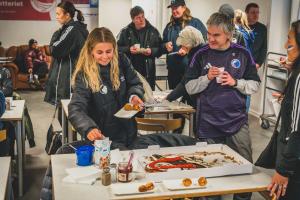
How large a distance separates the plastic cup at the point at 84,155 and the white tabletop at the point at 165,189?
3.5 inches

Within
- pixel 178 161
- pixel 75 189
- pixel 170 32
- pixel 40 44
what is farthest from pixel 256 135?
pixel 40 44

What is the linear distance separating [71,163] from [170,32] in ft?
11.3

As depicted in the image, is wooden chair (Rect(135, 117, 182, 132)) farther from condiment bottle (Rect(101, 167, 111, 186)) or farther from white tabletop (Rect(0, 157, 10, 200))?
condiment bottle (Rect(101, 167, 111, 186))

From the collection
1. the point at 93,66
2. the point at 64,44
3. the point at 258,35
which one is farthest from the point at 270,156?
the point at 258,35

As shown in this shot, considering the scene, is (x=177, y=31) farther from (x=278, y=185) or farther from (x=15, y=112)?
(x=278, y=185)

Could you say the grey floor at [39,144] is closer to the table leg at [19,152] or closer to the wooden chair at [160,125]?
the table leg at [19,152]

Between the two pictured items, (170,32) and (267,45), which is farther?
(267,45)

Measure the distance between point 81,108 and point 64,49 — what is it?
2.24m

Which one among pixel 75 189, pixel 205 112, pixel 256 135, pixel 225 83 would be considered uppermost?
pixel 225 83

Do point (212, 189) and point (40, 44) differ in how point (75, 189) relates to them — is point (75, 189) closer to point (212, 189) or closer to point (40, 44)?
point (212, 189)

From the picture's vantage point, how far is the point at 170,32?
576cm

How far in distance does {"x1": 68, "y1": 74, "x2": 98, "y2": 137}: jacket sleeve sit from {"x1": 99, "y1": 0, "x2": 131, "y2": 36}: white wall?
6.81m

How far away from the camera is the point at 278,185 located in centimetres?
230

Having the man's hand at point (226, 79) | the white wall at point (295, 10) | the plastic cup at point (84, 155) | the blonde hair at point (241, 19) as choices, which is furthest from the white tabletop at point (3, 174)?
the white wall at point (295, 10)
